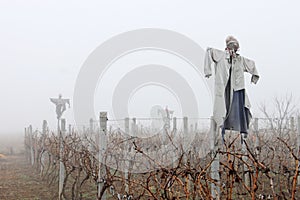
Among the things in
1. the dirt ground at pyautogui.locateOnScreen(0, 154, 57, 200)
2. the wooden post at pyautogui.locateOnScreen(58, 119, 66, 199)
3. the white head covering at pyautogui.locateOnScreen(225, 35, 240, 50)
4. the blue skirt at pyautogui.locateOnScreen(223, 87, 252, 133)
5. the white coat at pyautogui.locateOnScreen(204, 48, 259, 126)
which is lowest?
the dirt ground at pyautogui.locateOnScreen(0, 154, 57, 200)

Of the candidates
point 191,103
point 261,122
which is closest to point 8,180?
point 191,103

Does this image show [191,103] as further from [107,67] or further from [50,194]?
[50,194]

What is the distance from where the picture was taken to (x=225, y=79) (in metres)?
3.19

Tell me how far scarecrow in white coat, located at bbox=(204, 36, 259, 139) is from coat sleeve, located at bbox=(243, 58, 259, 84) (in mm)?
59

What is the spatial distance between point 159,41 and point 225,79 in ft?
8.37

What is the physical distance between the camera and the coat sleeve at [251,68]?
11.2 feet

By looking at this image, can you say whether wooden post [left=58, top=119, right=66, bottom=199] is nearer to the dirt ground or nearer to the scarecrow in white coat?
the dirt ground

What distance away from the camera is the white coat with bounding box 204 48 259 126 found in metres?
3.11

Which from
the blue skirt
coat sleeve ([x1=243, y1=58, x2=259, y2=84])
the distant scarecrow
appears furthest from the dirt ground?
coat sleeve ([x1=243, y1=58, x2=259, y2=84])

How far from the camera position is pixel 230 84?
3.25 m

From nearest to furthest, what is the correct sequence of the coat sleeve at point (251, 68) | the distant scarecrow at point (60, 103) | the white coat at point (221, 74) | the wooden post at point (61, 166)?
the white coat at point (221, 74) → the coat sleeve at point (251, 68) → the wooden post at point (61, 166) → the distant scarecrow at point (60, 103)

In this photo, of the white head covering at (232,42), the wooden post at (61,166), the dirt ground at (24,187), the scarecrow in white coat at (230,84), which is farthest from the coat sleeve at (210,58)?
the dirt ground at (24,187)

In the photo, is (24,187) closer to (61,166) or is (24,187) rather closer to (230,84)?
(61,166)

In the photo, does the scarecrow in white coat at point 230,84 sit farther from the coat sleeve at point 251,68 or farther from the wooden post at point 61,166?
the wooden post at point 61,166
